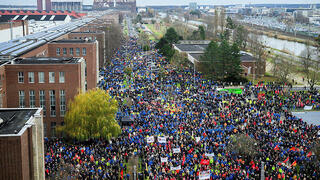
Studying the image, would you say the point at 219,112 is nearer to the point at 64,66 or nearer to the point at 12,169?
the point at 64,66

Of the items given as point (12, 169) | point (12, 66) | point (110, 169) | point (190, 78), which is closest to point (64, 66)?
point (12, 66)

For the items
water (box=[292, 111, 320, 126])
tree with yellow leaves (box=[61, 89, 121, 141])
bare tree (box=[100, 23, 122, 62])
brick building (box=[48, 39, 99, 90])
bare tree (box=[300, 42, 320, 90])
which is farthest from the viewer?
bare tree (box=[100, 23, 122, 62])

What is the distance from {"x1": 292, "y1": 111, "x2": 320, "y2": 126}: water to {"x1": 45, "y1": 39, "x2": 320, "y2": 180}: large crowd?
1546 mm

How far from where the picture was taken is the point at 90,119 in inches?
1222

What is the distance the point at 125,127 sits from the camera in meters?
34.9

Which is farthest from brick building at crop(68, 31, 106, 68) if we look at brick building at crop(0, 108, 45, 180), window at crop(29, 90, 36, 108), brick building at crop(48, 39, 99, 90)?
brick building at crop(0, 108, 45, 180)

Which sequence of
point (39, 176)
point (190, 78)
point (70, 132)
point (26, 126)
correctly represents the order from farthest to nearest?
point (190, 78)
point (70, 132)
point (39, 176)
point (26, 126)

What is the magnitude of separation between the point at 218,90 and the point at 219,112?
34.5 ft

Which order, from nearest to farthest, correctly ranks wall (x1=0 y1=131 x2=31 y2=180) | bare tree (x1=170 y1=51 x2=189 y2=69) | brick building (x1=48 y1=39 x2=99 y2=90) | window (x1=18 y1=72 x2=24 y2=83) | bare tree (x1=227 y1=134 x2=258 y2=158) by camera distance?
1. wall (x1=0 y1=131 x2=31 y2=180)
2. bare tree (x1=227 y1=134 x2=258 y2=158)
3. window (x1=18 y1=72 x2=24 y2=83)
4. brick building (x1=48 y1=39 x2=99 y2=90)
5. bare tree (x1=170 y1=51 x2=189 y2=69)

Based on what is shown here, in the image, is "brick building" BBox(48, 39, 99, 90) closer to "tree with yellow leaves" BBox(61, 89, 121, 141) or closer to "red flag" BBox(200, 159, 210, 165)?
"tree with yellow leaves" BBox(61, 89, 121, 141)

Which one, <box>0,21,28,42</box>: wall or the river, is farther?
the river

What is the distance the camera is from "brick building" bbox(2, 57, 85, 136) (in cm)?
3198

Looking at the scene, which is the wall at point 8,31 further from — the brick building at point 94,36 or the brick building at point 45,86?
the brick building at point 45,86

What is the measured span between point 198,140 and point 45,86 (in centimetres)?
1372
